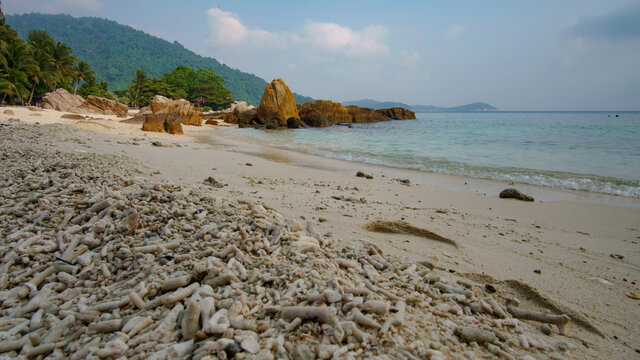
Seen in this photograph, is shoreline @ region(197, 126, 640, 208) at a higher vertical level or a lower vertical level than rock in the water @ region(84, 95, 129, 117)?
lower

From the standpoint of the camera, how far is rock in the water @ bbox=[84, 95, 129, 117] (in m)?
29.5

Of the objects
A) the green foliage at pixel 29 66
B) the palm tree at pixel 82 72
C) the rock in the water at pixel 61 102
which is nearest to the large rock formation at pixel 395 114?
the rock in the water at pixel 61 102

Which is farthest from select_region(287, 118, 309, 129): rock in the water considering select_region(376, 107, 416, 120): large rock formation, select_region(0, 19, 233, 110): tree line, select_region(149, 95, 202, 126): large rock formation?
select_region(0, 19, 233, 110): tree line

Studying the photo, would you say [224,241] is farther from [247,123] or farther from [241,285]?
[247,123]

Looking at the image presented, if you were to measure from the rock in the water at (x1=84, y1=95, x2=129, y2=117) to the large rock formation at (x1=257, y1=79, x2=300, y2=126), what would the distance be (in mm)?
13743

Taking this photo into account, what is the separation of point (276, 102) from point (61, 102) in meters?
20.5

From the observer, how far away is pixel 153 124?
16656 millimetres

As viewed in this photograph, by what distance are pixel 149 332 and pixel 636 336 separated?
3.12 metres

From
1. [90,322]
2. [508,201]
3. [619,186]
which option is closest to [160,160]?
[90,322]

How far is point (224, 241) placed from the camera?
2.42 metres

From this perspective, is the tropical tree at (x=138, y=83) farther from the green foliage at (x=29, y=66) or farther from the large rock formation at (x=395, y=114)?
the large rock formation at (x=395, y=114)

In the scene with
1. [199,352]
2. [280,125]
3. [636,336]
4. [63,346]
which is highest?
[280,125]

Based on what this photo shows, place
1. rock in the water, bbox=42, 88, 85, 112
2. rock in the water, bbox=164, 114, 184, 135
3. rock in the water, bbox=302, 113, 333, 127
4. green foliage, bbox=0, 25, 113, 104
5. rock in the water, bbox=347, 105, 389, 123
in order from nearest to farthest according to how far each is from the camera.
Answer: rock in the water, bbox=164, 114, 184, 135
rock in the water, bbox=42, 88, 85, 112
green foliage, bbox=0, 25, 113, 104
rock in the water, bbox=302, 113, 333, 127
rock in the water, bbox=347, 105, 389, 123

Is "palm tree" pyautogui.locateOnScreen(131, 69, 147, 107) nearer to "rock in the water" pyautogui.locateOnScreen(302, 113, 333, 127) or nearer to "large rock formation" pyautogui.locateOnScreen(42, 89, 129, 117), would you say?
"large rock formation" pyautogui.locateOnScreen(42, 89, 129, 117)
